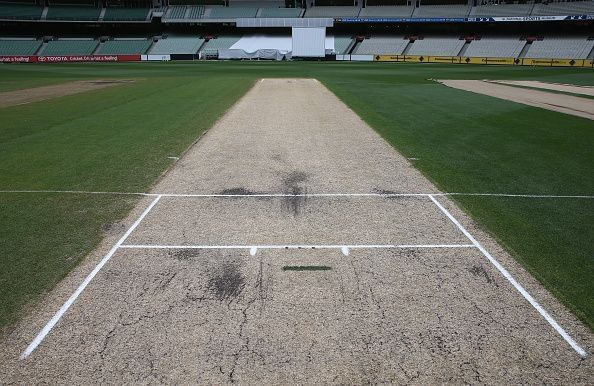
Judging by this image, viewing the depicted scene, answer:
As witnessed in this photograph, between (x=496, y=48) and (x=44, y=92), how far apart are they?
63.2 metres

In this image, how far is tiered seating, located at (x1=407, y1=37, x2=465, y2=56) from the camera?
70438 millimetres

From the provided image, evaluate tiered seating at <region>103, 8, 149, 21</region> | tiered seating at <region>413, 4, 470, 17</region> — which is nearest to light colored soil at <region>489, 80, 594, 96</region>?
tiered seating at <region>413, 4, 470, 17</region>

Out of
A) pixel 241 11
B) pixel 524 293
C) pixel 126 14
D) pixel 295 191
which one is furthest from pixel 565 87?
pixel 126 14

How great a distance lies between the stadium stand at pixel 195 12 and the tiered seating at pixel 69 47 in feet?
55.5

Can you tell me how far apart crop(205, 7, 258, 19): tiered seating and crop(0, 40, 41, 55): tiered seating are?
28.8 meters

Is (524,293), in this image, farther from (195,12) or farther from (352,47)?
(195,12)

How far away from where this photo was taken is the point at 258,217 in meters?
8.73

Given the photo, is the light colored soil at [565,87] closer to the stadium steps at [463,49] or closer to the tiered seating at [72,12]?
the stadium steps at [463,49]

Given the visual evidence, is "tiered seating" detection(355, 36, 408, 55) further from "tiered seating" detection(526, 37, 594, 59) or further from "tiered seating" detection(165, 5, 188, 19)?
"tiered seating" detection(165, 5, 188, 19)

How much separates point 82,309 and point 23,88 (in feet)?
103

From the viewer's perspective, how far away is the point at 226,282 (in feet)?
21.0

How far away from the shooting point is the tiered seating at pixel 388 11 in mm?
74938

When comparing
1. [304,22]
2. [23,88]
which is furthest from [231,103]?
Answer: [304,22]

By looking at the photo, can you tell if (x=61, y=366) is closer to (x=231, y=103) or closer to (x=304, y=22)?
(x=231, y=103)
